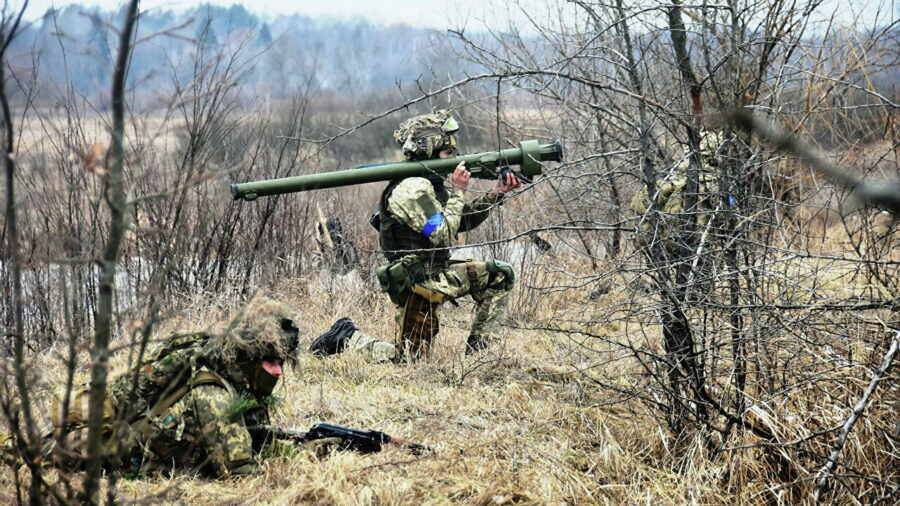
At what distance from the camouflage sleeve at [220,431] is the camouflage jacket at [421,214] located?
6.95ft

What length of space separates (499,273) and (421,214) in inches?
34.9

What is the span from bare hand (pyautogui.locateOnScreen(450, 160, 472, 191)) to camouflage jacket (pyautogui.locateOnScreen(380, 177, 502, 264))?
0.47ft

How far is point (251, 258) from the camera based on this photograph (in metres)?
7.75

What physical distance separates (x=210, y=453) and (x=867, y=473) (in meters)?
2.63

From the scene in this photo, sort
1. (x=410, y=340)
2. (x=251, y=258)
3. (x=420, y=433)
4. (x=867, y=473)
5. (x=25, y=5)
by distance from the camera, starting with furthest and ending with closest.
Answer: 1. (x=251, y=258)
2. (x=410, y=340)
3. (x=420, y=433)
4. (x=867, y=473)
5. (x=25, y=5)

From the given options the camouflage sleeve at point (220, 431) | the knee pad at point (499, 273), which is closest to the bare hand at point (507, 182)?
the knee pad at point (499, 273)

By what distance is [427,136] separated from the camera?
6.03 meters

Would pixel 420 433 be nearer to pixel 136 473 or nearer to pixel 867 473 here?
pixel 136 473

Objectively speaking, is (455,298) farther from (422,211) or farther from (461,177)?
(461,177)

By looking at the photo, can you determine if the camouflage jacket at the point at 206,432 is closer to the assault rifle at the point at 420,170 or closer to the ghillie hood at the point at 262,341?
the ghillie hood at the point at 262,341

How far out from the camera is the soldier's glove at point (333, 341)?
6.35 metres

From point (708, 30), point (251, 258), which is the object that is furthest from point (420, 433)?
point (251, 258)

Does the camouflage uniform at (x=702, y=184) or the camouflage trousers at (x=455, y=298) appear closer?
the camouflage uniform at (x=702, y=184)

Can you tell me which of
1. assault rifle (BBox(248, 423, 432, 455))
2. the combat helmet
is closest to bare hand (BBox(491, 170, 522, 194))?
the combat helmet
